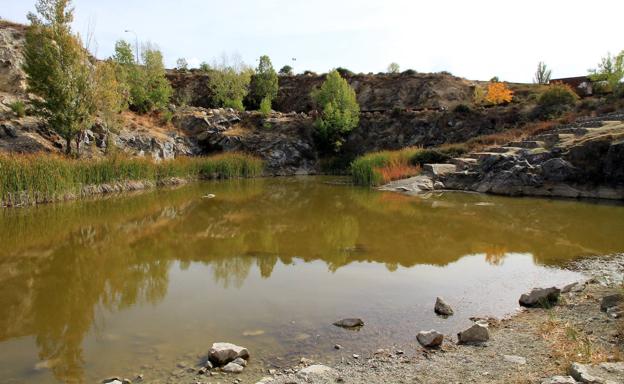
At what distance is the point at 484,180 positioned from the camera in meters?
24.0

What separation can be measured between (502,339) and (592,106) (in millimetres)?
30383

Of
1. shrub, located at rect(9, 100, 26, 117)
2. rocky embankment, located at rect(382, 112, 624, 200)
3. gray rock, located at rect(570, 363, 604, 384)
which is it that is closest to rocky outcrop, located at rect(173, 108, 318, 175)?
shrub, located at rect(9, 100, 26, 117)

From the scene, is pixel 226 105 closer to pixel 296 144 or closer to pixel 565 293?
pixel 296 144

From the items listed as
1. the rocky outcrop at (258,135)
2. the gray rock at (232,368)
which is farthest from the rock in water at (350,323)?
the rocky outcrop at (258,135)

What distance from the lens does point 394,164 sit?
28.3 metres

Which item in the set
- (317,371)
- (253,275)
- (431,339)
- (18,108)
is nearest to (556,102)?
(253,275)

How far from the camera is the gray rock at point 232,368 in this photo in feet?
16.3

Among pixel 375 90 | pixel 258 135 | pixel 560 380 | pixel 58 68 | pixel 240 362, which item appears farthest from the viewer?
pixel 375 90

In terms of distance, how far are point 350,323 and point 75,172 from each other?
1887cm

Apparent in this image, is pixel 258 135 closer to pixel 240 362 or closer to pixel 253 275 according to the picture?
pixel 253 275

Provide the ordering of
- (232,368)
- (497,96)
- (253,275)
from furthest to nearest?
1. (497,96)
2. (253,275)
3. (232,368)

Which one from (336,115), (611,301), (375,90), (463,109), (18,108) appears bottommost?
(611,301)

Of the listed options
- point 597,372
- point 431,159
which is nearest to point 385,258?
point 597,372

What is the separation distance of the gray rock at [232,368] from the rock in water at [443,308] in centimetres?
320
